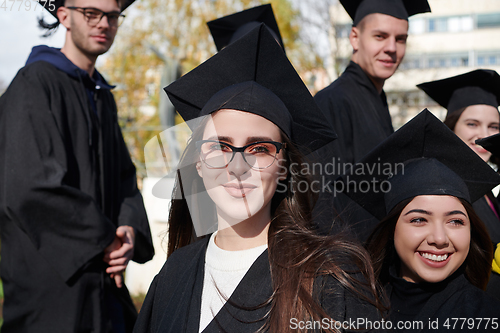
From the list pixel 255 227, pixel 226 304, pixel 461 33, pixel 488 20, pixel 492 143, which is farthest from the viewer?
pixel 488 20

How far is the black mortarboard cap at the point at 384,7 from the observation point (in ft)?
10.9

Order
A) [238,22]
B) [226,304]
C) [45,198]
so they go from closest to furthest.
→ [226,304] < [45,198] < [238,22]

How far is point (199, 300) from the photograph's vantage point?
1931mm

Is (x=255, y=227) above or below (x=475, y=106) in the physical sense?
below

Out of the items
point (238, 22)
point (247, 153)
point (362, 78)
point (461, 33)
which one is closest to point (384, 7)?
point (362, 78)

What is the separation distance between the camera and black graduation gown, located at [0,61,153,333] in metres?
2.49

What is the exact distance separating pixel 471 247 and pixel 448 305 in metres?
0.35

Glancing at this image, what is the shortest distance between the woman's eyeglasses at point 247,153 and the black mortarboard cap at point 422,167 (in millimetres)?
748

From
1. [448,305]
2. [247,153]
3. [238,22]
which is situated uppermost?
[238,22]

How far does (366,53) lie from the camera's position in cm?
333

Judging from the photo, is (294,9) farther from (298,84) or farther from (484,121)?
(298,84)

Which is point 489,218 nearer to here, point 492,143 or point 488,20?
point 492,143

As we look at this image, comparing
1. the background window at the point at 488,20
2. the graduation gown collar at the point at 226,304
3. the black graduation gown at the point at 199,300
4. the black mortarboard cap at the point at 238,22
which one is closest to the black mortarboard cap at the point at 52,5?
the black mortarboard cap at the point at 238,22

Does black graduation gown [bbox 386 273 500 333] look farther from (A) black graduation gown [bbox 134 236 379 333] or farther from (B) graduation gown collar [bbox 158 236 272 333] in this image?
(B) graduation gown collar [bbox 158 236 272 333]
